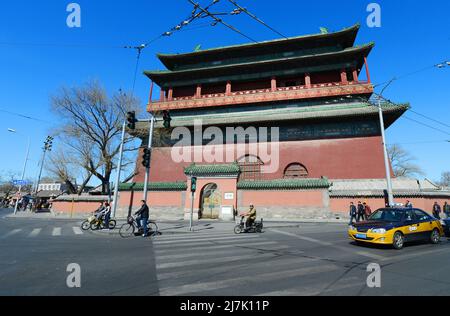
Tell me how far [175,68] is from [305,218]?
78.4 ft

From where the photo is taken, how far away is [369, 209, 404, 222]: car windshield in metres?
8.54

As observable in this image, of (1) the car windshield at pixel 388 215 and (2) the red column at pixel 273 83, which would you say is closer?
(1) the car windshield at pixel 388 215

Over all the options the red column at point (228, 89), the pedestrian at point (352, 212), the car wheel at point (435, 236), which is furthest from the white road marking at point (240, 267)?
the red column at point (228, 89)

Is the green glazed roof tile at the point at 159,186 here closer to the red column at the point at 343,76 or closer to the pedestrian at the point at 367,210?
the pedestrian at the point at 367,210

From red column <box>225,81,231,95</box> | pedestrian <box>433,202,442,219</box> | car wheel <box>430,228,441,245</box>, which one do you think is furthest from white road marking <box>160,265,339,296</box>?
red column <box>225,81,231,95</box>

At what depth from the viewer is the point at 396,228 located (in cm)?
795

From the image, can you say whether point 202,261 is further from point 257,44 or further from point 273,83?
point 257,44

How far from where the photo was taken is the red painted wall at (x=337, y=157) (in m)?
21.1

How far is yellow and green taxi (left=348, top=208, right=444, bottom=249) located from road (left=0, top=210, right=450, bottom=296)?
400 millimetres

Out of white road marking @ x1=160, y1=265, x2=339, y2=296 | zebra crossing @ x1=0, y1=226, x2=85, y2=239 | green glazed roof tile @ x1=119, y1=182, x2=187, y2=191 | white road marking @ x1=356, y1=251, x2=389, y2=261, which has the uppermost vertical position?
green glazed roof tile @ x1=119, y1=182, x2=187, y2=191

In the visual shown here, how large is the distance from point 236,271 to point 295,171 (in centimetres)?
1916

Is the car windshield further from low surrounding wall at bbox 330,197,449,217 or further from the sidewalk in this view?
low surrounding wall at bbox 330,197,449,217

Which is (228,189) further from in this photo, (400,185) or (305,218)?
(400,185)
